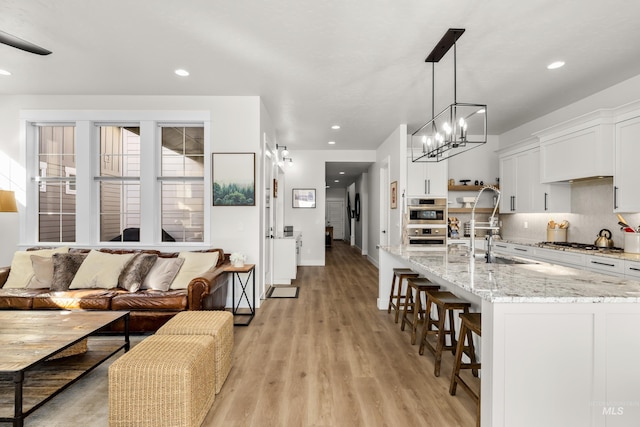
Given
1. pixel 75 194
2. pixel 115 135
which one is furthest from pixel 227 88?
pixel 75 194

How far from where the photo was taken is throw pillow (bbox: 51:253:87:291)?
3443 mm

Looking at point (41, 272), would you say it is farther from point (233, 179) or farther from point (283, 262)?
point (283, 262)

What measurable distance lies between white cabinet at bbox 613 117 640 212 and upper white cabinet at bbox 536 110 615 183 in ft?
0.34

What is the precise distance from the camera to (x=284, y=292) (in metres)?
5.09

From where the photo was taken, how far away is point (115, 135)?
4.42 m

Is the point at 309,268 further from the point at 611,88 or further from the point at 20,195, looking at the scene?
the point at 611,88

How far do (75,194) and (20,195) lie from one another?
2.12 ft

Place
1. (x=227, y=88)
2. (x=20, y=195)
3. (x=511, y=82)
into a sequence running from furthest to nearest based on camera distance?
(x=20, y=195)
(x=227, y=88)
(x=511, y=82)

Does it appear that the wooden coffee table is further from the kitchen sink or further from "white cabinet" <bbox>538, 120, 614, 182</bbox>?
"white cabinet" <bbox>538, 120, 614, 182</bbox>

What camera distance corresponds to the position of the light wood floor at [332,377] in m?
2.01

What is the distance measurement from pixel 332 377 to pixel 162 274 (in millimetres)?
2176

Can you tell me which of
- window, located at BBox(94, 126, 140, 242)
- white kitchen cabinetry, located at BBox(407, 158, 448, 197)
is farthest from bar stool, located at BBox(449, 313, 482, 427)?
window, located at BBox(94, 126, 140, 242)

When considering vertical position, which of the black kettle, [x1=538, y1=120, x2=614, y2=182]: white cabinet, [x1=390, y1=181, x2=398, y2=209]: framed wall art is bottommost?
the black kettle

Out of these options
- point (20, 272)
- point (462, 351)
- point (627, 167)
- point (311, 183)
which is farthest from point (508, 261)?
point (311, 183)
